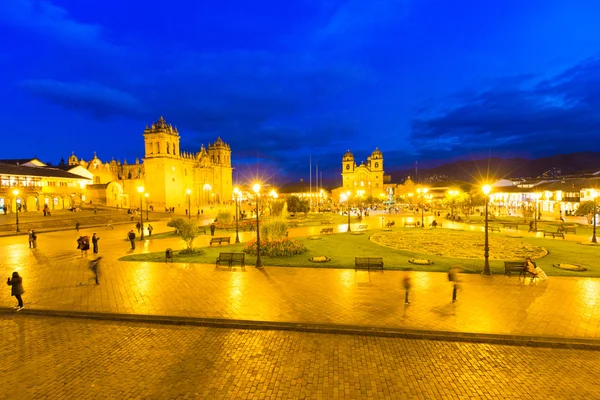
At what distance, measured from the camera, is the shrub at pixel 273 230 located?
20.1 m

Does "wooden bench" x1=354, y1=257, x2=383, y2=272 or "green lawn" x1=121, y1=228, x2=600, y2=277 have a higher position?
"wooden bench" x1=354, y1=257, x2=383, y2=272

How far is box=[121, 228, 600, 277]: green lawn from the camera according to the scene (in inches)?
597

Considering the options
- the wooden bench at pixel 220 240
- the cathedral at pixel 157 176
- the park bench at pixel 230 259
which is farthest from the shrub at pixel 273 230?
the cathedral at pixel 157 176

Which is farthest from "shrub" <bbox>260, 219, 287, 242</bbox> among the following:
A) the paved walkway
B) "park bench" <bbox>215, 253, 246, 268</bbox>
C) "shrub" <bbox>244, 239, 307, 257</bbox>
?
the paved walkway

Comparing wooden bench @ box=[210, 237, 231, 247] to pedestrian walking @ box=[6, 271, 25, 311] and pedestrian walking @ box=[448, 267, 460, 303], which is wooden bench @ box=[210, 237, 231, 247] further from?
pedestrian walking @ box=[448, 267, 460, 303]

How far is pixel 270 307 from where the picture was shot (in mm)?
10039

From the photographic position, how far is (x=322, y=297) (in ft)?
35.9

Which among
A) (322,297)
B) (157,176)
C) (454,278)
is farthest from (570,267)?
(157,176)

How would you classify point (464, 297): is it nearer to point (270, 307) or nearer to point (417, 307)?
point (417, 307)

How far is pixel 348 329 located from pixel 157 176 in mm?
65877

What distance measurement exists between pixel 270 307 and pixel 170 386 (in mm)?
4212

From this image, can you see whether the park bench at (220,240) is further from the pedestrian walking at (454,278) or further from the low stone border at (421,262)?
the pedestrian walking at (454,278)

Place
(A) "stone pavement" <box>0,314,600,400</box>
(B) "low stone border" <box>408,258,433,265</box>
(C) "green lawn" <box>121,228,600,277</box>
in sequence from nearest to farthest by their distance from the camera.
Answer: (A) "stone pavement" <box>0,314,600,400</box>
(C) "green lawn" <box>121,228,600,277</box>
(B) "low stone border" <box>408,258,433,265</box>

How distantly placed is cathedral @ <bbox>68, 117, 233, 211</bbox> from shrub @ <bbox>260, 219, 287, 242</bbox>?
39922 mm
